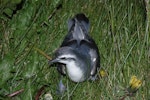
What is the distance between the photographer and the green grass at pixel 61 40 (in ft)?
9.17

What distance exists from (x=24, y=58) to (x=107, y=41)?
0.62 m

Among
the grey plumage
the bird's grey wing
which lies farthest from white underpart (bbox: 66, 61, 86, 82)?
the bird's grey wing

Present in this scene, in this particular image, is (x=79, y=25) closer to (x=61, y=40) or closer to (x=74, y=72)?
(x=61, y=40)

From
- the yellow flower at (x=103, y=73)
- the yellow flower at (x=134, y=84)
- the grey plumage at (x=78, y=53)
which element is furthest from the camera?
the yellow flower at (x=103, y=73)

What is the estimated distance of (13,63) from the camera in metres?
2.76

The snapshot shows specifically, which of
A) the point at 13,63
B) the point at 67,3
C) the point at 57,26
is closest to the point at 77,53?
the point at 13,63

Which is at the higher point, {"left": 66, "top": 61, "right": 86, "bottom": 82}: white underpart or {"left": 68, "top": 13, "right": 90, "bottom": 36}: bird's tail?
{"left": 68, "top": 13, "right": 90, "bottom": 36}: bird's tail

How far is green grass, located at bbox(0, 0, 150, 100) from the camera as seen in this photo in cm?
279

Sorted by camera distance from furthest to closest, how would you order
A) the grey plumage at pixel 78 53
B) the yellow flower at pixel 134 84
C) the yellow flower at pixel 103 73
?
the yellow flower at pixel 103 73 < the yellow flower at pixel 134 84 < the grey plumage at pixel 78 53

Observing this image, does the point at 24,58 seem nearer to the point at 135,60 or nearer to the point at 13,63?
the point at 13,63

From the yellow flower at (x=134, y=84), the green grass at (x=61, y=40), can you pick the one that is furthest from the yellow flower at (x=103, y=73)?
the yellow flower at (x=134, y=84)

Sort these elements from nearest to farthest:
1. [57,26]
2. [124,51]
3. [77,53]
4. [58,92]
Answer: [77,53] → [58,92] → [124,51] → [57,26]

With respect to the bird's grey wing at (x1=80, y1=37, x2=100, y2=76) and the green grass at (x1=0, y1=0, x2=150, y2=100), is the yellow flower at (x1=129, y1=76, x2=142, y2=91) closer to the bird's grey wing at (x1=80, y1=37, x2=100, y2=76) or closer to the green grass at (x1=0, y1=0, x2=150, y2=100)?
the green grass at (x1=0, y1=0, x2=150, y2=100)

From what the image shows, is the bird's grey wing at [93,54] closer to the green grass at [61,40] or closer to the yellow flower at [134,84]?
the green grass at [61,40]
